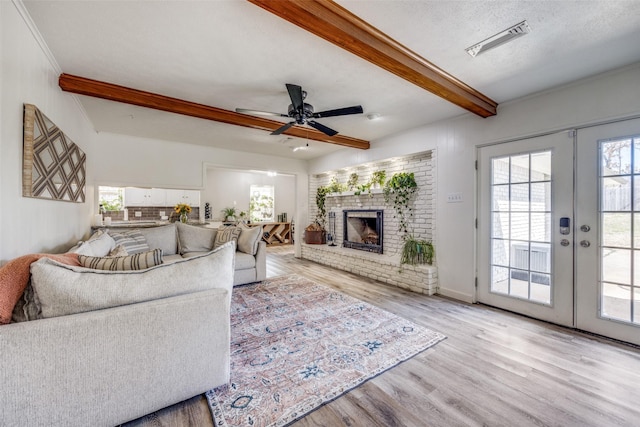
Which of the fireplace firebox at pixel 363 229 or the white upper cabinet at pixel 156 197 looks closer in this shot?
the fireplace firebox at pixel 363 229

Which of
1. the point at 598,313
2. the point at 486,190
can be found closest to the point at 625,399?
the point at 598,313

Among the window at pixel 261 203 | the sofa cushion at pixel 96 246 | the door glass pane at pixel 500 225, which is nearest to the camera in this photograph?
the sofa cushion at pixel 96 246

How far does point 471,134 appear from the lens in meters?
3.42

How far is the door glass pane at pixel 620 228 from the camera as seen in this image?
2.34 m

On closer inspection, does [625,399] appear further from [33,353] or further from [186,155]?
[186,155]

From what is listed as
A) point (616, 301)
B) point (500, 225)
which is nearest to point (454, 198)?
point (500, 225)

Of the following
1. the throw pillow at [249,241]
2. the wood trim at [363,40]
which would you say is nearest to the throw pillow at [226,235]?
the throw pillow at [249,241]

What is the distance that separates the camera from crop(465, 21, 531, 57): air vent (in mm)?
1831

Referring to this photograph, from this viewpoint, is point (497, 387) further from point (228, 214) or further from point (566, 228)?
point (228, 214)

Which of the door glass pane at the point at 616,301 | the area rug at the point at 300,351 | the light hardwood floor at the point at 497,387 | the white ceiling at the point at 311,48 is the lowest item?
the light hardwood floor at the point at 497,387

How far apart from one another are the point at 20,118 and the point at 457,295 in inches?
179

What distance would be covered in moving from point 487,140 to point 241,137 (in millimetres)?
3634

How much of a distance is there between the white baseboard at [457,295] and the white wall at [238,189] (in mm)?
4568

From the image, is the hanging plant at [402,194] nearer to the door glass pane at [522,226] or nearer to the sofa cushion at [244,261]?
the door glass pane at [522,226]
